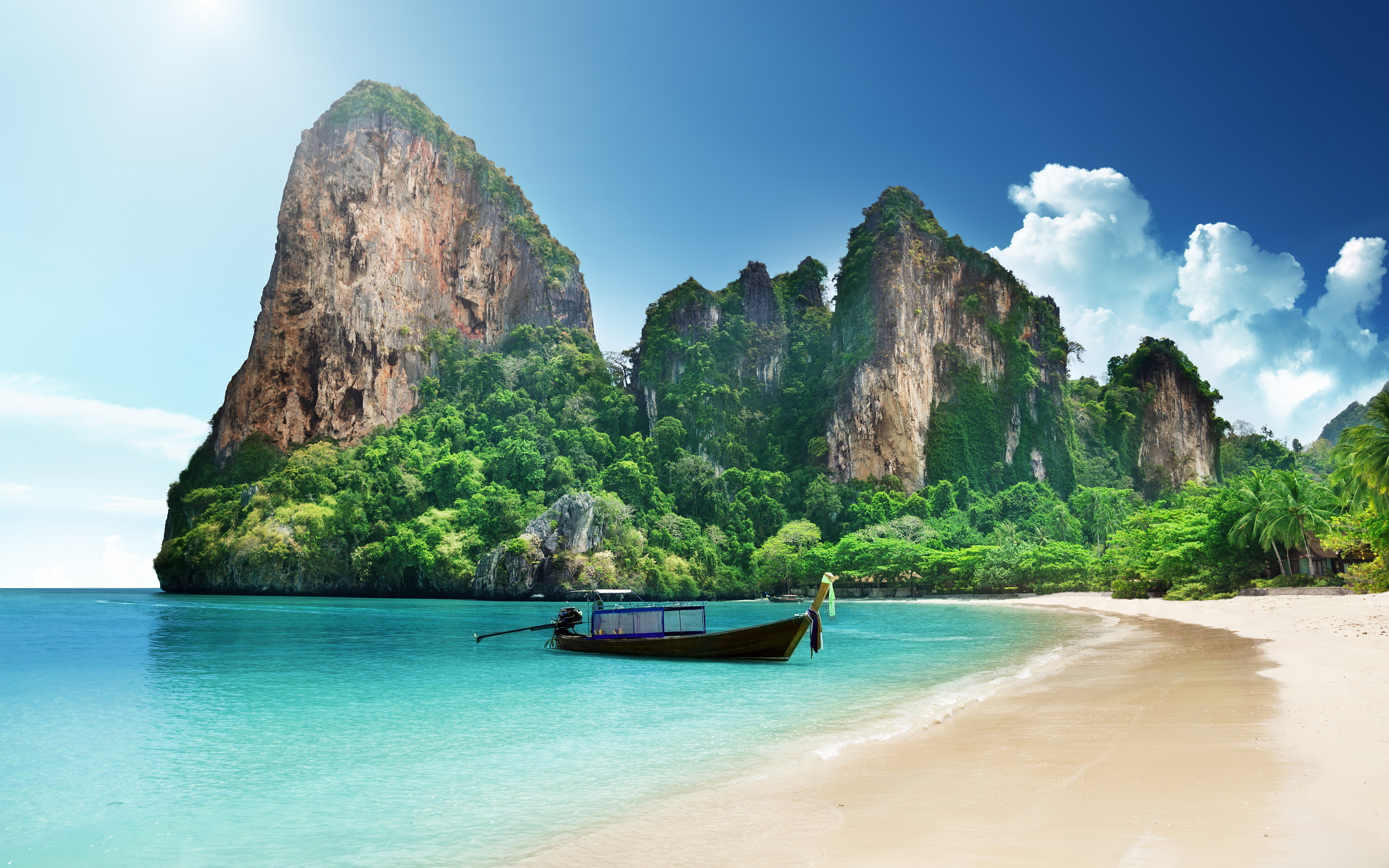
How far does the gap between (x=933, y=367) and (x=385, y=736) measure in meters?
88.6

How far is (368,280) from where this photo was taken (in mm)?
87000

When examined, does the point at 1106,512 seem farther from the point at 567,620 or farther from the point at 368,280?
the point at 368,280

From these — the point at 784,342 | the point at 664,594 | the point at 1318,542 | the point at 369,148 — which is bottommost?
the point at 664,594

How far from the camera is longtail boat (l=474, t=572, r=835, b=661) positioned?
18953mm

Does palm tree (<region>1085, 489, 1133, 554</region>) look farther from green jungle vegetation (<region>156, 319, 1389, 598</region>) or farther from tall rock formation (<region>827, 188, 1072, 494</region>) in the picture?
tall rock formation (<region>827, 188, 1072, 494</region>)

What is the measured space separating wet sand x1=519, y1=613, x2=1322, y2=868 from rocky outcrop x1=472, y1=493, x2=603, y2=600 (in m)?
54.1

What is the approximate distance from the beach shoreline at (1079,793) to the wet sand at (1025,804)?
0.08ft

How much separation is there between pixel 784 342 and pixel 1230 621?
77646 millimetres

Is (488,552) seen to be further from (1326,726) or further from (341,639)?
(1326,726)

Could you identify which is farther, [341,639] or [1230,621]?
[341,639]

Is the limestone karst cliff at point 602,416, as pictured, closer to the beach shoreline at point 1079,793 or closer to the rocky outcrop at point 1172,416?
the rocky outcrop at point 1172,416

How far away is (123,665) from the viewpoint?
20.4m

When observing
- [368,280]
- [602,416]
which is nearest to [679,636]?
[602,416]

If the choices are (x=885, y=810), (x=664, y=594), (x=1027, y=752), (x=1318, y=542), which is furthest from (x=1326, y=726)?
(x=664, y=594)
